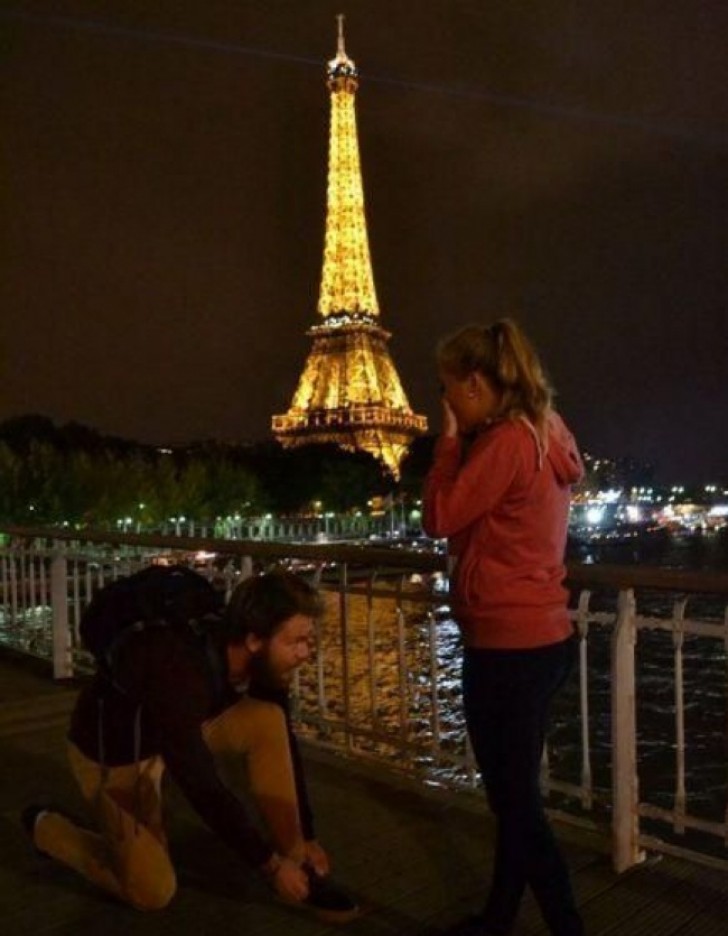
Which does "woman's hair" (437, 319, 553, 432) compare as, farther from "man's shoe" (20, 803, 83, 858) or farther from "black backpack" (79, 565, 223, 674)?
"man's shoe" (20, 803, 83, 858)

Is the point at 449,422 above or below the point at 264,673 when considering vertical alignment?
above

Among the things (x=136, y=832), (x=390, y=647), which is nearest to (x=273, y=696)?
(x=136, y=832)

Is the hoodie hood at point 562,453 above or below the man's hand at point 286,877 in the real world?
above

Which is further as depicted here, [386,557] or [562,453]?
[386,557]

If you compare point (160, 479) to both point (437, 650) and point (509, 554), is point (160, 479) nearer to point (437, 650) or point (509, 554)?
point (437, 650)

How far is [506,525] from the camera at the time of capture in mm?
3094

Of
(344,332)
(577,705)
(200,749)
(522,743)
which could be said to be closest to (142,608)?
(200,749)

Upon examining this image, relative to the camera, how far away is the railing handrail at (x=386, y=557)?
3.79 meters

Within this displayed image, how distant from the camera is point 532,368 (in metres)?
3.07

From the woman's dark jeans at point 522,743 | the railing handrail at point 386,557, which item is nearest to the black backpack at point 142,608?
the woman's dark jeans at point 522,743

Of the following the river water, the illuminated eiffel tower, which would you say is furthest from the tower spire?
the river water

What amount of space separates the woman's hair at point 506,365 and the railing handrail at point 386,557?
1.11 metres

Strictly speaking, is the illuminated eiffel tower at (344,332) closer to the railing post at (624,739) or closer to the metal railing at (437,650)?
the metal railing at (437,650)

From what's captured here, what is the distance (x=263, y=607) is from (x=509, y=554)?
0.80 m
